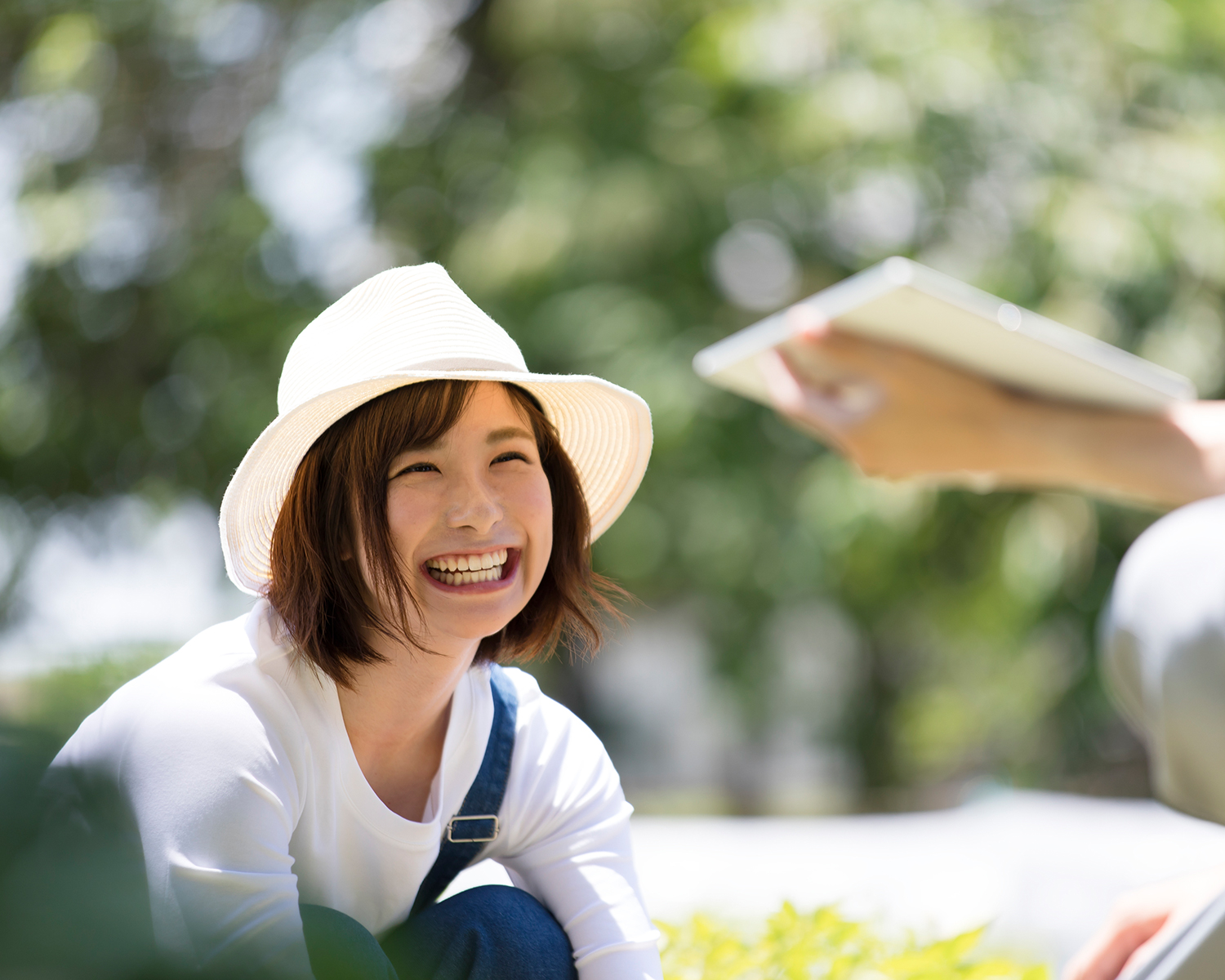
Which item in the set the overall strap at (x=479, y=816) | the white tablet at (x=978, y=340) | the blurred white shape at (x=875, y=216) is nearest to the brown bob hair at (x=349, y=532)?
the overall strap at (x=479, y=816)

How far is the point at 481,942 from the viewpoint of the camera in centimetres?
169

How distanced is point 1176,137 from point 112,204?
6.49 m

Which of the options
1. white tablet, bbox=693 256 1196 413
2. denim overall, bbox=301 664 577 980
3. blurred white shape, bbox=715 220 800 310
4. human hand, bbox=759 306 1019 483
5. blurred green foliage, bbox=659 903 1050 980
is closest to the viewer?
denim overall, bbox=301 664 577 980

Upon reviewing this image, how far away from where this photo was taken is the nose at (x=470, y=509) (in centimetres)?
168

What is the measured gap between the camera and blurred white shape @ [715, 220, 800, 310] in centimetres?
753

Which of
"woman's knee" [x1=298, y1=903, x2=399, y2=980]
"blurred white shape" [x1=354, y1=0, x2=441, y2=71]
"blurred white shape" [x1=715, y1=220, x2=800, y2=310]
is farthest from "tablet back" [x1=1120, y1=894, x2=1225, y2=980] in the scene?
"blurred white shape" [x1=354, y1=0, x2=441, y2=71]

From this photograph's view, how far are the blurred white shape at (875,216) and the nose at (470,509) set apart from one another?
592 cm

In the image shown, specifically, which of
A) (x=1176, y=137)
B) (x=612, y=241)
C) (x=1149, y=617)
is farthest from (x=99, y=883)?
(x=1176, y=137)

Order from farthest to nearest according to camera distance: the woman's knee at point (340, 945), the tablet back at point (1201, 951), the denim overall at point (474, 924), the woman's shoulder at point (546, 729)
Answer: the woman's shoulder at point (546, 729) → the denim overall at point (474, 924) → the woman's knee at point (340, 945) → the tablet back at point (1201, 951)

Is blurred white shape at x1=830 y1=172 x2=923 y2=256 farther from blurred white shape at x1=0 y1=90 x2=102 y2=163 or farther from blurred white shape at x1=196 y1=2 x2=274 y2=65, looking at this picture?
blurred white shape at x1=0 y1=90 x2=102 y2=163

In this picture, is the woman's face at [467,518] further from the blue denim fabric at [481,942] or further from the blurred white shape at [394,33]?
the blurred white shape at [394,33]

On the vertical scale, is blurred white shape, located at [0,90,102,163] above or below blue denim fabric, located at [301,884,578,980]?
above

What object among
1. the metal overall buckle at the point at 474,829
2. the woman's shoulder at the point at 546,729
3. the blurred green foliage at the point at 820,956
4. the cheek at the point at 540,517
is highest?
the cheek at the point at 540,517

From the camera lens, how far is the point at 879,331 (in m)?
2.60
